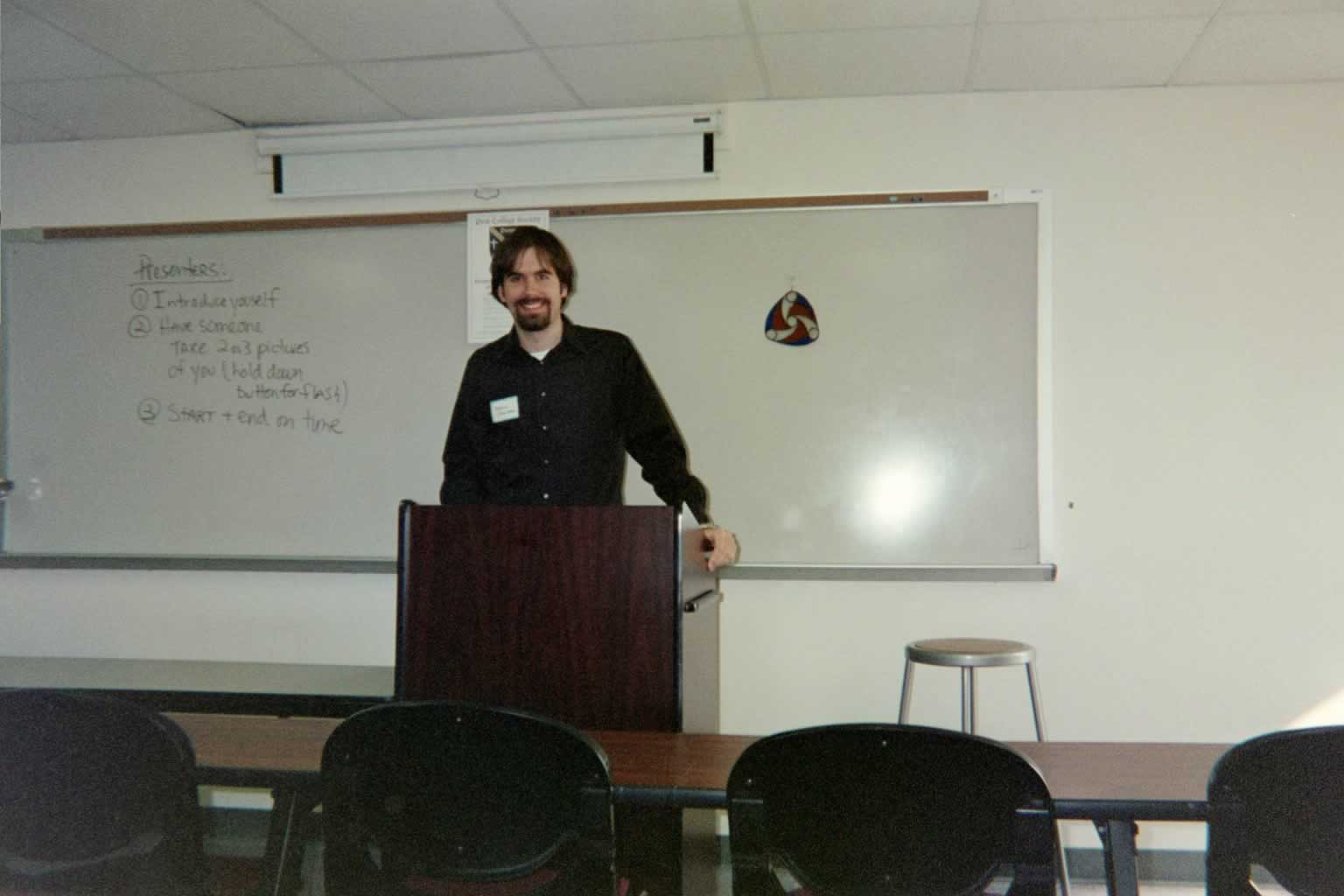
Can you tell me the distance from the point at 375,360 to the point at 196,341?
0.69m

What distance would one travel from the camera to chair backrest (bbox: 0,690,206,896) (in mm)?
1535

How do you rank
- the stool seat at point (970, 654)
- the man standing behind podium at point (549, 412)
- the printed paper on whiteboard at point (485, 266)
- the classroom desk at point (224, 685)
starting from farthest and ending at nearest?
1. the printed paper on whiteboard at point (485, 266)
2. the stool seat at point (970, 654)
3. the man standing behind podium at point (549, 412)
4. the classroom desk at point (224, 685)

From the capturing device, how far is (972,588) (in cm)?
347

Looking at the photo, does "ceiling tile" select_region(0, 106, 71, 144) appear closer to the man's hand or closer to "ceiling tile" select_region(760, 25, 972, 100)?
"ceiling tile" select_region(760, 25, 972, 100)

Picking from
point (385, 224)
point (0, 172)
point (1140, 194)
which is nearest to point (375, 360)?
point (385, 224)

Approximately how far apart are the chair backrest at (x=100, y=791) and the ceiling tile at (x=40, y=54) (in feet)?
7.61

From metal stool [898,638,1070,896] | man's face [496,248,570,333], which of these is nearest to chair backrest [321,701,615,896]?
man's face [496,248,570,333]

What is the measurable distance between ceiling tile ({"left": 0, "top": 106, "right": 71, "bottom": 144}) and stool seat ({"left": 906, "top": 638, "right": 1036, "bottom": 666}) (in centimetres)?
348

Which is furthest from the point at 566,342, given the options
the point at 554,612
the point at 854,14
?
the point at 854,14

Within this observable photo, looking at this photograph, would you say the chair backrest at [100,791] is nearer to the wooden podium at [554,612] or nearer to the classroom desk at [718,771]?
A: the classroom desk at [718,771]

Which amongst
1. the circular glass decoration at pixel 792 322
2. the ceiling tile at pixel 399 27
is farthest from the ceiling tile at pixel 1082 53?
the ceiling tile at pixel 399 27

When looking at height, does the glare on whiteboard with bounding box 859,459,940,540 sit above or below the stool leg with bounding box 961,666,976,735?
above

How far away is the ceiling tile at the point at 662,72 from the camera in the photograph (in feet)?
10.5

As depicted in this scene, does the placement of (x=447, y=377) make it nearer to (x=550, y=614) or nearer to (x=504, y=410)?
(x=504, y=410)
